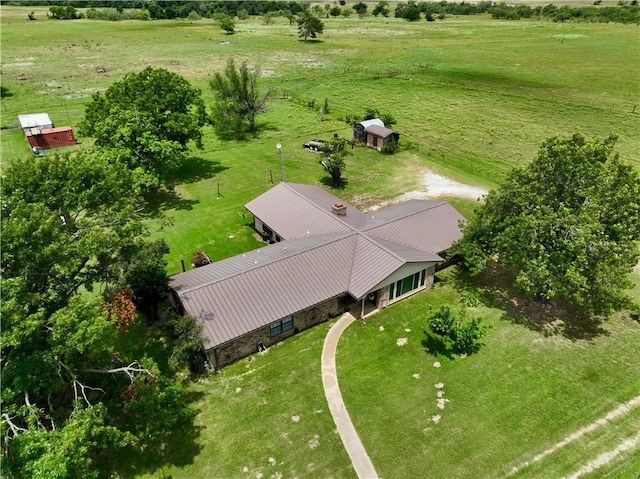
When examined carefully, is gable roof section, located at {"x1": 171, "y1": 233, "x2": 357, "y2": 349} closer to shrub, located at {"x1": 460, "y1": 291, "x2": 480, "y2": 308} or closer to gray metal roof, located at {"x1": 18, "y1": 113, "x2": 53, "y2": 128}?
shrub, located at {"x1": 460, "y1": 291, "x2": 480, "y2": 308}

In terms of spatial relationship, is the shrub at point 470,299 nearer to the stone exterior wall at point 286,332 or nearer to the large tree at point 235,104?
the stone exterior wall at point 286,332

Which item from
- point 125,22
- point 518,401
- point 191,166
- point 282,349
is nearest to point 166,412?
point 282,349

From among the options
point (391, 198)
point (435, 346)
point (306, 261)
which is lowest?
point (435, 346)

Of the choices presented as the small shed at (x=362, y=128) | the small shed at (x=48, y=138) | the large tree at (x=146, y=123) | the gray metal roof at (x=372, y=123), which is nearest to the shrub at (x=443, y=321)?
the large tree at (x=146, y=123)

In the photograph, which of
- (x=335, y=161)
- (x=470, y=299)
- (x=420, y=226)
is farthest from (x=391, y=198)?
(x=470, y=299)

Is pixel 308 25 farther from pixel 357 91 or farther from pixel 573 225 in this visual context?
pixel 573 225

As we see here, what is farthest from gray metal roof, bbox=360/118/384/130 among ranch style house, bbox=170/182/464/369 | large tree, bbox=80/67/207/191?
ranch style house, bbox=170/182/464/369

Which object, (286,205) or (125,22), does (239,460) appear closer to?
(286,205)
